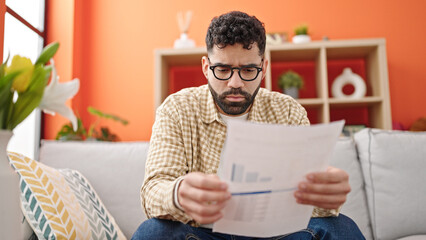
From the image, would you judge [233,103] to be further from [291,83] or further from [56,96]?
[291,83]

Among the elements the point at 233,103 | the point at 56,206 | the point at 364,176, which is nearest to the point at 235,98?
the point at 233,103

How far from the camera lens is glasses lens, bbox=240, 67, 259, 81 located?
1.17 meters

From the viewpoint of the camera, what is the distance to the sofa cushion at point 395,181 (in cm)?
159

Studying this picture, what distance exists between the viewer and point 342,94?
2842 mm

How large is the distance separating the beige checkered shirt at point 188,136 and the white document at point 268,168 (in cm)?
20

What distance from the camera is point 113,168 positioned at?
5.43 feet

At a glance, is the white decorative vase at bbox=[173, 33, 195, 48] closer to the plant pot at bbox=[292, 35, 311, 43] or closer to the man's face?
the plant pot at bbox=[292, 35, 311, 43]

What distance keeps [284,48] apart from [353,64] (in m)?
0.68

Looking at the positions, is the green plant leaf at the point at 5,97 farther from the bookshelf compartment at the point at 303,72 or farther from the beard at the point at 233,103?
the bookshelf compartment at the point at 303,72

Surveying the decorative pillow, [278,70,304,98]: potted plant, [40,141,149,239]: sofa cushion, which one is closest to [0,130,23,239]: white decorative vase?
the decorative pillow

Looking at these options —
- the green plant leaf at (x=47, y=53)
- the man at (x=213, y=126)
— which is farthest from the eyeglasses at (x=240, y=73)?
the green plant leaf at (x=47, y=53)

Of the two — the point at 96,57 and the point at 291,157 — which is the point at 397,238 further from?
the point at 96,57

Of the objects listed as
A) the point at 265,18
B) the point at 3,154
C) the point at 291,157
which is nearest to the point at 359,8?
the point at 265,18

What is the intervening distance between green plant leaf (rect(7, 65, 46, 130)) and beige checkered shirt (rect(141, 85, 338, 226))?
15.5 inches
